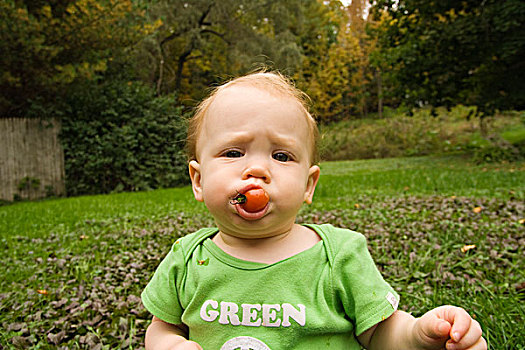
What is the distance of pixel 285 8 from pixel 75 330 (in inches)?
731

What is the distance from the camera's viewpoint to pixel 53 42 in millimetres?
10125

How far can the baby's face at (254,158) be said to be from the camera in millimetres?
1241

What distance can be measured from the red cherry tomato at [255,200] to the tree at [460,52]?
1057 cm

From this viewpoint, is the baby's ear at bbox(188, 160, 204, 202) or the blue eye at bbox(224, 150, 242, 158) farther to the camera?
the baby's ear at bbox(188, 160, 204, 202)

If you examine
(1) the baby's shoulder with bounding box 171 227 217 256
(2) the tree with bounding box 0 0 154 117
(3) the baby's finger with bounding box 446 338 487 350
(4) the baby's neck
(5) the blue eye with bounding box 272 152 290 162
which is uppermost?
(2) the tree with bounding box 0 0 154 117

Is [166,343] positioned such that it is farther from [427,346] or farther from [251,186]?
[427,346]

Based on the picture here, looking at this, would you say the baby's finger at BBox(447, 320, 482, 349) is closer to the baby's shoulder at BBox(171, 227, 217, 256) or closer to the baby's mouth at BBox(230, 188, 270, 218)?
the baby's mouth at BBox(230, 188, 270, 218)

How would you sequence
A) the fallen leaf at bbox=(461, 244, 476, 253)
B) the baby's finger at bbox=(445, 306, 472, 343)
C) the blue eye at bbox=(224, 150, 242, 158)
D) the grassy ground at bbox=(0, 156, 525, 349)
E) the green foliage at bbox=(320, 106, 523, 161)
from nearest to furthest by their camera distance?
1. the baby's finger at bbox=(445, 306, 472, 343)
2. the blue eye at bbox=(224, 150, 242, 158)
3. the grassy ground at bbox=(0, 156, 525, 349)
4. the fallen leaf at bbox=(461, 244, 476, 253)
5. the green foliage at bbox=(320, 106, 523, 161)

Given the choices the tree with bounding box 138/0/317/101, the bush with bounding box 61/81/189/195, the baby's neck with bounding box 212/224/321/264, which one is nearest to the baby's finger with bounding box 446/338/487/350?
the baby's neck with bounding box 212/224/321/264

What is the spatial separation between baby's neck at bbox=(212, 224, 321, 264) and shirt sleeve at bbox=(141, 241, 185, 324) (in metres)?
0.16

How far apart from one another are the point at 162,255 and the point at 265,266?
2215mm

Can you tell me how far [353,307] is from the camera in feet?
4.22

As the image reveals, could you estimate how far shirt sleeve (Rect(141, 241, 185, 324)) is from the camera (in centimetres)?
138

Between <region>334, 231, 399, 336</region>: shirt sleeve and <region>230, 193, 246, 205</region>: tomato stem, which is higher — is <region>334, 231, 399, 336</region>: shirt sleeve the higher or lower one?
the lower one
